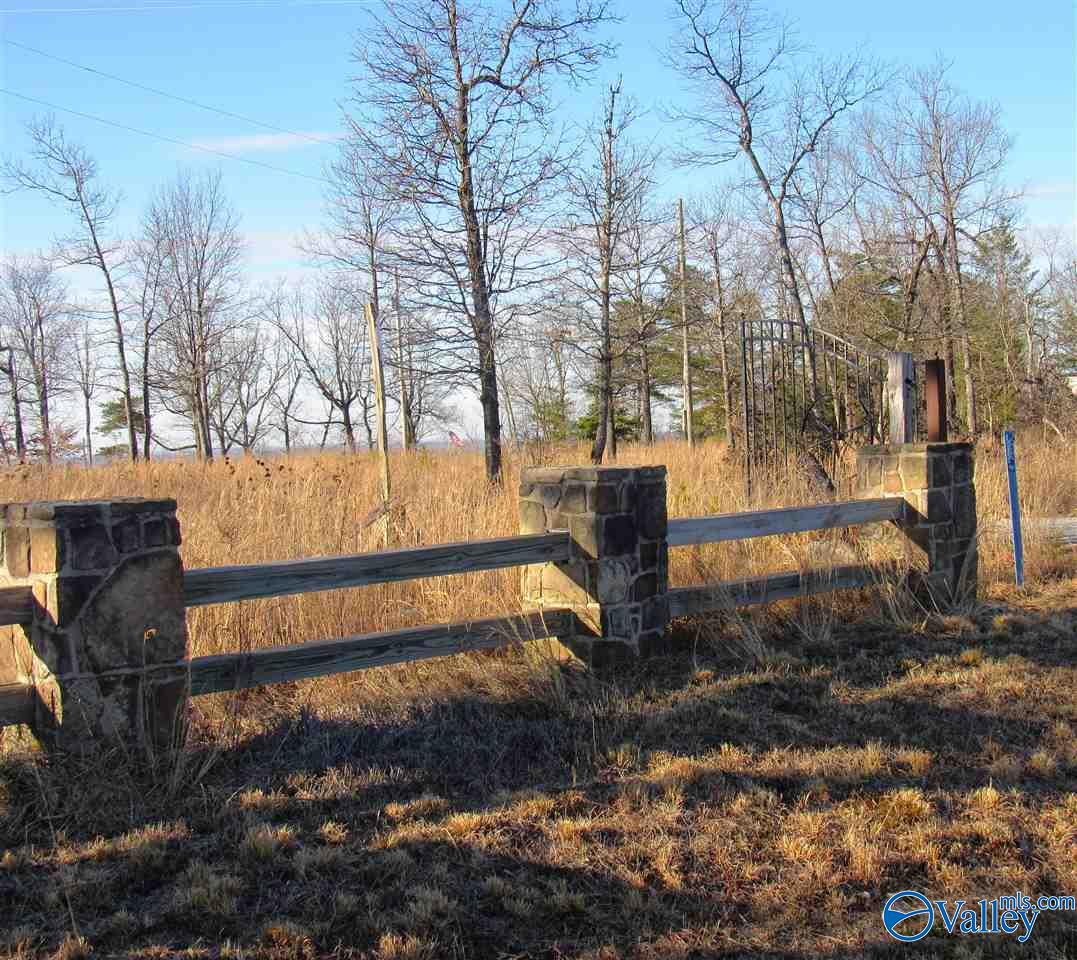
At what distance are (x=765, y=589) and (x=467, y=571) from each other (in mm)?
2148

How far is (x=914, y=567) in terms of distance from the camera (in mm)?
6746

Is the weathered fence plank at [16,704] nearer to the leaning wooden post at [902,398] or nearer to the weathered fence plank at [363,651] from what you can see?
the weathered fence plank at [363,651]

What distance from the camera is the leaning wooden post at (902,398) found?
25.9ft

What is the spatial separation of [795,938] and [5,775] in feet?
9.61

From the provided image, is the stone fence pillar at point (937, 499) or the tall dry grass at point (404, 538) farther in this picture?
the stone fence pillar at point (937, 499)

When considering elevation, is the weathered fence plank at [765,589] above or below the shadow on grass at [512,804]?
above

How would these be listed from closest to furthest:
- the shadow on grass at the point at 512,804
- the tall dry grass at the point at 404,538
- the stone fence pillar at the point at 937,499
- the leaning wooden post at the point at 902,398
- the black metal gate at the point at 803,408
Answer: the shadow on grass at the point at 512,804, the tall dry grass at the point at 404,538, the stone fence pillar at the point at 937,499, the leaning wooden post at the point at 902,398, the black metal gate at the point at 803,408

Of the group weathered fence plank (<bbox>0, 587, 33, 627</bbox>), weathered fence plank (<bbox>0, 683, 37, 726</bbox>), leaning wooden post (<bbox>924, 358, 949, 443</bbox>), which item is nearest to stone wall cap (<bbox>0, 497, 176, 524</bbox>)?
weathered fence plank (<bbox>0, 587, 33, 627</bbox>)

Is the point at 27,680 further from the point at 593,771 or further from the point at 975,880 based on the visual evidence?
the point at 975,880

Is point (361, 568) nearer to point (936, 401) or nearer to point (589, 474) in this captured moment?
point (589, 474)

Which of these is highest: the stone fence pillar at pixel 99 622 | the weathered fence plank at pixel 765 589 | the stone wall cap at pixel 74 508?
the stone wall cap at pixel 74 508

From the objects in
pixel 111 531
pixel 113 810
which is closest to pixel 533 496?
pixel 111 531

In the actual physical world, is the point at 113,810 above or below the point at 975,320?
below

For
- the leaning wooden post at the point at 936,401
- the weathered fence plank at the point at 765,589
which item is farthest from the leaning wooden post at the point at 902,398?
the weathered fence plank at the point at 765,589
